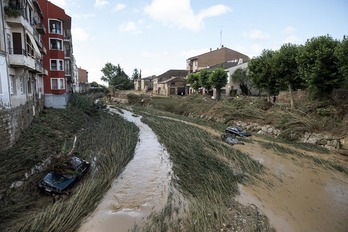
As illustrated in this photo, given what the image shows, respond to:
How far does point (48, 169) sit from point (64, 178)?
1.14 m

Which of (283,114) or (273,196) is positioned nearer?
(273,196)

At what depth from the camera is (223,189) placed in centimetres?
1109

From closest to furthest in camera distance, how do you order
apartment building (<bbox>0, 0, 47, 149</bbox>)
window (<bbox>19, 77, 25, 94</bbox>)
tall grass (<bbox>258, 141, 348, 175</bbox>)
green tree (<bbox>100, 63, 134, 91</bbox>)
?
apartment building (<bbox>0, 0, 47, 149</bbox>) < tall grass (<bbox>258, 141, 348, 175</bbox>) < window (<bbox>19, 77, 25, 94</bbox>) < green tree (<bbox>100, 63, 134, 91</bbox>)

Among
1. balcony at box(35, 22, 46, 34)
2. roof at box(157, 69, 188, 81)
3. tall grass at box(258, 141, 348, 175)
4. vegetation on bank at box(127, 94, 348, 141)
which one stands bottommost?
tall grass at box(258, 141, 348, 175)

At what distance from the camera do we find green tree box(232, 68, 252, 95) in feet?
143

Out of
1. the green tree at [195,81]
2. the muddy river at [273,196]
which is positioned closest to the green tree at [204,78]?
the green tree at [195,81]

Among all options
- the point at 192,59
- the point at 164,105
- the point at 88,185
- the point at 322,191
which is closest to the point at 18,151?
the point at 88,185

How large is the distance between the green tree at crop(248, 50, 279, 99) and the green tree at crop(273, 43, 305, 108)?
115 cm

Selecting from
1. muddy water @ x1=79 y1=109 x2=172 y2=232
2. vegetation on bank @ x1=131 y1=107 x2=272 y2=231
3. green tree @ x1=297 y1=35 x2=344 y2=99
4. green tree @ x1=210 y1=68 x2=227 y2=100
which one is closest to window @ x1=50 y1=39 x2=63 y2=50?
vegetation on bank @ x1=131 y1=107 x2=272 y2=231

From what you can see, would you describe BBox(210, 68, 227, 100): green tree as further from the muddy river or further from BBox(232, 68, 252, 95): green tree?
the muddy river

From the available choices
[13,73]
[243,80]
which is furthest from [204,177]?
[243,80]

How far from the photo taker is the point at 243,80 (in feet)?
145

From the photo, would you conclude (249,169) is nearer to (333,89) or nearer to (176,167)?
(176,167)

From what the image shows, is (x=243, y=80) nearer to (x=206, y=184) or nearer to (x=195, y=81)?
(x=195, y=81)
